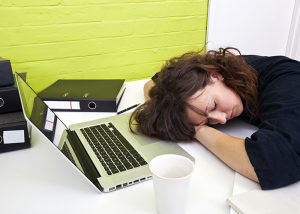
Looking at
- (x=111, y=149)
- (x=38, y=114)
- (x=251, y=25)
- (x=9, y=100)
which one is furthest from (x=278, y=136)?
(x=251, y=25)

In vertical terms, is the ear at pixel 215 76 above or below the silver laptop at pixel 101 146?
above

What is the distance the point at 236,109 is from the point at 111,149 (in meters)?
0.46

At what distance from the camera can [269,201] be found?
20.2 inches

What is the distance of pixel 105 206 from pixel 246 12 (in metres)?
1.65

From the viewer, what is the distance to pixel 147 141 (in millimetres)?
774

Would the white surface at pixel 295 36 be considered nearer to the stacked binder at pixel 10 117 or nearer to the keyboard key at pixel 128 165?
the keyboard key at pixel 128 165

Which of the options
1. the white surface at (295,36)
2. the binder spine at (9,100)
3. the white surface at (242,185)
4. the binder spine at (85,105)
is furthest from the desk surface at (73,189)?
the white surface at (295,36)

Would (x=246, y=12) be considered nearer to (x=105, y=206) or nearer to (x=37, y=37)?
(x=37, y=37)

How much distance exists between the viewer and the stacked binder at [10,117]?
2.44ft

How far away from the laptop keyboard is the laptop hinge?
0.09ft

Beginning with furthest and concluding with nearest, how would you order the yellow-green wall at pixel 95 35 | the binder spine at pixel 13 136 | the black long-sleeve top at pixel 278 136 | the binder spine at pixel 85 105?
the yellow-green wall at pixel 95 35
the binder spine at pixel 85 105
the binder spine at pixel 13 136
the black long-sleeve top at pixel 278 136

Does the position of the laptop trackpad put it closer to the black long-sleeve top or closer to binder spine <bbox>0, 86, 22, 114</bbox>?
the black long-sleeve top

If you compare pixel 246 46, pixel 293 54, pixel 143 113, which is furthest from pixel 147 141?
pixel 293 54

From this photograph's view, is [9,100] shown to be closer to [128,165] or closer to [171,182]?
[128,165]
